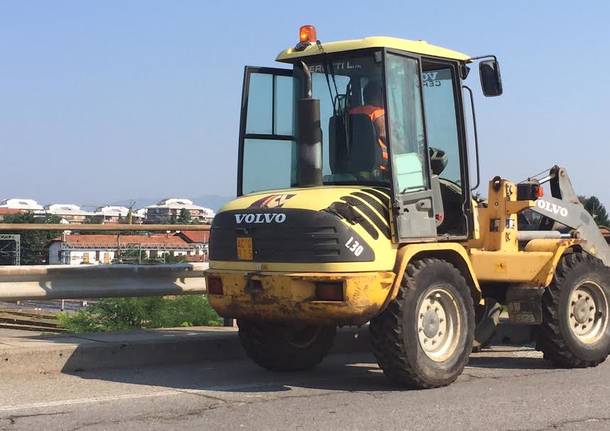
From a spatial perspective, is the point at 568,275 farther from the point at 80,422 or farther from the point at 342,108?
the point at 80,422

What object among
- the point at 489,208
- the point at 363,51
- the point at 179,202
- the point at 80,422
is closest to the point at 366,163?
the point at 363,51

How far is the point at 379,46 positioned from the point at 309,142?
102cm

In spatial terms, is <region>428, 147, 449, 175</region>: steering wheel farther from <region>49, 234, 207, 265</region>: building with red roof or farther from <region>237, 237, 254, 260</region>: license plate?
<region>49, 234, 207, 265</region>: building with red roof

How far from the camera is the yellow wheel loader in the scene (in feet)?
22.4

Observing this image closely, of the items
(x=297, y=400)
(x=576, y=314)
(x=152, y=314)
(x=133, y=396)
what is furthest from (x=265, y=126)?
(x=152, y=314)

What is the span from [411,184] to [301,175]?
99cm

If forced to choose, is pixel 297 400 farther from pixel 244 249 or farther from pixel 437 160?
pixel 437 160

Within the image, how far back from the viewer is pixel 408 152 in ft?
24.0

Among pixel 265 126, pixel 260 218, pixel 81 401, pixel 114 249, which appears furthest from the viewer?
pixel 114 249

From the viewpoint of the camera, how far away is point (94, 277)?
8.91m

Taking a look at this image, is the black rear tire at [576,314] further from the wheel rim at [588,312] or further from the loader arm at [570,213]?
the loader arm at [570,213]

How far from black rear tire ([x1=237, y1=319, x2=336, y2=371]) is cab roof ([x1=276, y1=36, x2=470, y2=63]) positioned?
2.49 meters

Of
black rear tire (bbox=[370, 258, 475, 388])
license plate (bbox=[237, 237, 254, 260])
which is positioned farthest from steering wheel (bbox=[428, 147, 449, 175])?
license plate (bbox=[237, 237, 254, 260])

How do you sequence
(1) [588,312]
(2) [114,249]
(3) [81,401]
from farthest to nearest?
(2) [114,249], (1) [588,312], (3) [81,401]
